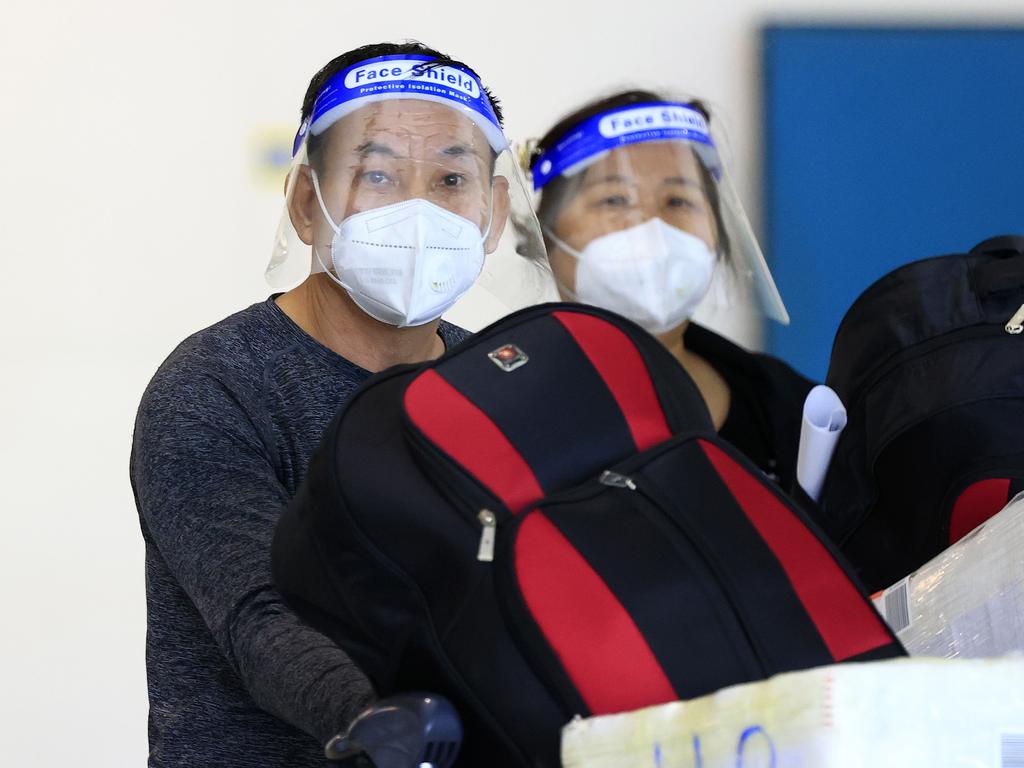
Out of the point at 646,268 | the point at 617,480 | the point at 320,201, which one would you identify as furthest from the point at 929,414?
the point at 646,268

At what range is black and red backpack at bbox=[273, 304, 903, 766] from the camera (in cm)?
A: 66

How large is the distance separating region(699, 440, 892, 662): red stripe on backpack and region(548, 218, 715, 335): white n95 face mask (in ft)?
3.33

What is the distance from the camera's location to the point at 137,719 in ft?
8.39

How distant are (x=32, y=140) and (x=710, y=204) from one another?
1428mm

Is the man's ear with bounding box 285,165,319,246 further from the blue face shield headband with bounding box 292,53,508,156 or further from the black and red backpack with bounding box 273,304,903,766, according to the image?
the black and red backpack with bounding box 273,304,903,766

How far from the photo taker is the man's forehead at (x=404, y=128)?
1.26m

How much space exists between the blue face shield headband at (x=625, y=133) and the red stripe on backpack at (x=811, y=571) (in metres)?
1.04

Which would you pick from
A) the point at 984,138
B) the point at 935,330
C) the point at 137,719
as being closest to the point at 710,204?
the point at 935,330

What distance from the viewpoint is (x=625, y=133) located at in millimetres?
1750

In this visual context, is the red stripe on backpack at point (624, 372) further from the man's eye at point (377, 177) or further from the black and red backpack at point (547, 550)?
the man's eye at point (377, 177)

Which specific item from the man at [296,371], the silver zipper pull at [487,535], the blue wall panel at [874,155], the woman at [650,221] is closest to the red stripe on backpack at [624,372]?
the silver zipper pull at [487,535]

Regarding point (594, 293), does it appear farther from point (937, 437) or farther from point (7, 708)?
point (7, 708)

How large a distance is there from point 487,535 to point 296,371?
52cm

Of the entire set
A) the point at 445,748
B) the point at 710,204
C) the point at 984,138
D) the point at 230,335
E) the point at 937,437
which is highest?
the point at 984,138
